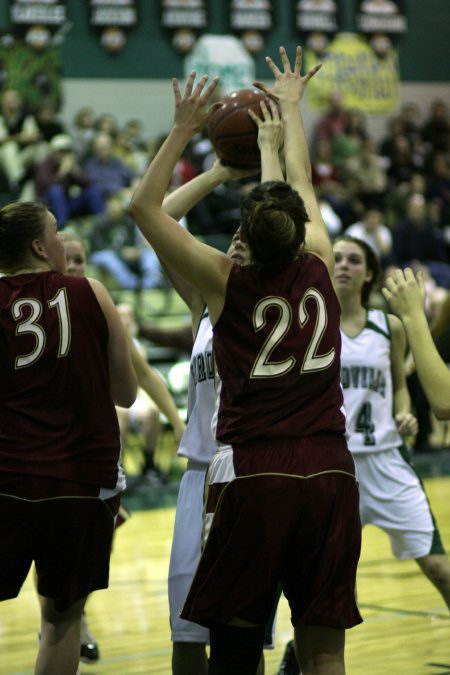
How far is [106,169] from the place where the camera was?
1384 centimetres

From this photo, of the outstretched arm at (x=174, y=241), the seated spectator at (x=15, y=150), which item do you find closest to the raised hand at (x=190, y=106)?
the outstretched arm at (x=174, y=241)

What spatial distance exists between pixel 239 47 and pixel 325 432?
15.3m

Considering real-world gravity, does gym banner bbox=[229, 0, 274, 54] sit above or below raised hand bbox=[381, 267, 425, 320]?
below

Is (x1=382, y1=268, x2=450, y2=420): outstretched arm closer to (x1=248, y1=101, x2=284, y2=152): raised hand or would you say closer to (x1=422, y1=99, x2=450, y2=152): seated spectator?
(x1=248, y1=101, x2=284, y2=152): raised hand

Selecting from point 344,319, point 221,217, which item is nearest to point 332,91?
point 221,217

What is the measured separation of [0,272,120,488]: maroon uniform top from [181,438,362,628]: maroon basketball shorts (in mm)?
500

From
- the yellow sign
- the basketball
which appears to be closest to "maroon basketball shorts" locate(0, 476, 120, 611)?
the basketball

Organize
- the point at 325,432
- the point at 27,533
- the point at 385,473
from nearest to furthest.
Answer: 1. the point at 325,432
2. the point at 27,533
3. the point at 385,473

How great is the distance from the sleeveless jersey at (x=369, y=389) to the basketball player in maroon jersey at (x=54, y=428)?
1.87 meters

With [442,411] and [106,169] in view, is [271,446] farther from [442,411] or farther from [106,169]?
[106,169]

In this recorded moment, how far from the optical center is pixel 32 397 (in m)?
3.37

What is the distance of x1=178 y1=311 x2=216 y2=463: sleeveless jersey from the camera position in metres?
3.82

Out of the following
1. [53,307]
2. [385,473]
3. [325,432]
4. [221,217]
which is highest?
[53,307]

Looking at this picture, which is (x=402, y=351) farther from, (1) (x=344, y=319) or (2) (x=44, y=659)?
(2) (x=44, y=659)
